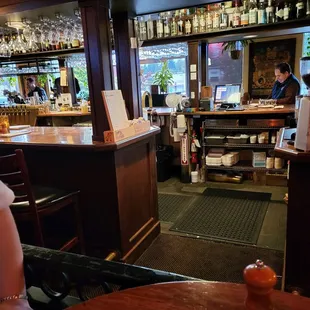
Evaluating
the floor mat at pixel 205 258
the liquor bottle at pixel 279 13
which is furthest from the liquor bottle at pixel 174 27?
the floor mat at pixel 205 258

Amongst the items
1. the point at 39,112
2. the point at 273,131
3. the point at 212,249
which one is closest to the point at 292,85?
the point at 273,131

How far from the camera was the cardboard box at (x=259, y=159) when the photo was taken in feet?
13.9

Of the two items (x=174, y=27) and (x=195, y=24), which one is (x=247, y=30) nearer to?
(x=195, y=24)

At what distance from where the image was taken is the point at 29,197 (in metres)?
1.90

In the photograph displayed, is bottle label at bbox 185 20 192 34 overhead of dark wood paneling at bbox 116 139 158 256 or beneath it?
overhead

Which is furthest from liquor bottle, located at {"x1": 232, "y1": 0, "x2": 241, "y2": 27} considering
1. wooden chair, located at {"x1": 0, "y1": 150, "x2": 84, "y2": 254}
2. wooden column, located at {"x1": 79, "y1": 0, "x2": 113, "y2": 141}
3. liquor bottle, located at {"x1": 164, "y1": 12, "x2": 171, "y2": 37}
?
wooden chair, located at {"x1": 0, "y1": 150, "x2": 84, "y2": 254}

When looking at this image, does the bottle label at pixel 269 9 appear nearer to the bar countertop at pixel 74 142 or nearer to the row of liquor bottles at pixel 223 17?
the row of liquor bottles at pixel 223 17

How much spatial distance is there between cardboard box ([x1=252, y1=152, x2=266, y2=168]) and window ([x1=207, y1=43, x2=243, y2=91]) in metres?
3.45

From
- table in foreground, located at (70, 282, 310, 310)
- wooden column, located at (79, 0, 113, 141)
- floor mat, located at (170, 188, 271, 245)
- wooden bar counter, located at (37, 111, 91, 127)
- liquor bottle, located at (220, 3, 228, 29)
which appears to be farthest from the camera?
wooden bar counter, located at (37, 111, 91, 127)

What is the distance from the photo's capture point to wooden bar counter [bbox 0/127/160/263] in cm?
227

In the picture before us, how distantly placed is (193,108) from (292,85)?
1.57 m

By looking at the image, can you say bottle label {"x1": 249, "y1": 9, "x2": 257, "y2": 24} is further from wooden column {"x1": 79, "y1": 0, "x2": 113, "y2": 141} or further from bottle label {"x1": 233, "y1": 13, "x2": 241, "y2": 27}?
wooden column {"x1": 79, "y1": 0, "x2": 113, "y2": 141}

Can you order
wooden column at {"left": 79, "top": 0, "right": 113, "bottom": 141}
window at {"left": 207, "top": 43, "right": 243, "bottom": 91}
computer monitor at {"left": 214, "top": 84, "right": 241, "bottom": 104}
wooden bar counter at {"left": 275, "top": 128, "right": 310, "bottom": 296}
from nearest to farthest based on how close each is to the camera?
wooden bar counter at {"left": 275, "top": 128, "right": 310, "bottom": 296} → wooden column at {"left": 79, "top": 0, "right": 113, "bottom": 141} → computer monitor at {"left": 214, "top": 84, "right": 241, "bottom": 104} → window at {"left": 207, "top": 43, "right": 243, "bottom": 91}

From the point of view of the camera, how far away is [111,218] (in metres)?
2.37
